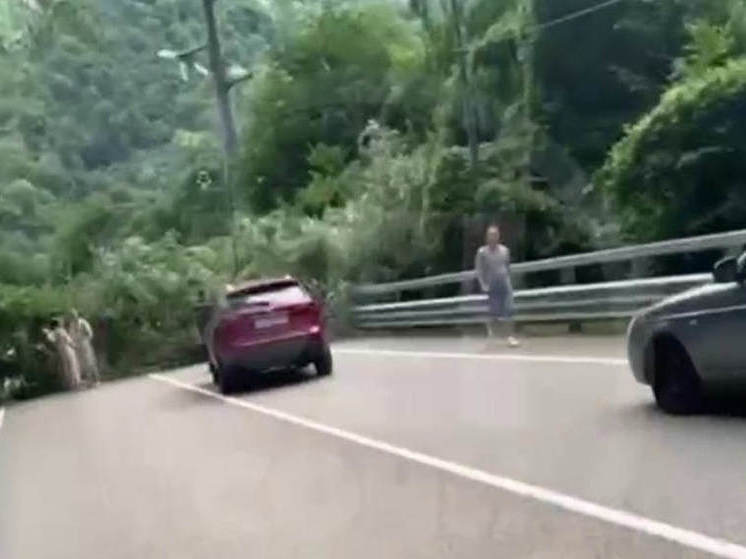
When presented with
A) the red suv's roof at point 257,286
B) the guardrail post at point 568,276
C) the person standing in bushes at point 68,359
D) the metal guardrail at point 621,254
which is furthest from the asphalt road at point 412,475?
the person standing in bushes at point 68,359

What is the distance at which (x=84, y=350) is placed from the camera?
1411 inches

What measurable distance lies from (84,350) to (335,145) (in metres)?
27.2

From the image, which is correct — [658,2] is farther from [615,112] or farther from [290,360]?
[290,360]

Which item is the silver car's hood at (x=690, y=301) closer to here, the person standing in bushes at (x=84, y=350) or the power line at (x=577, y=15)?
the person standing in bushes at (x=84, y=350)

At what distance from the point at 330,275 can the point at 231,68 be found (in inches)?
885

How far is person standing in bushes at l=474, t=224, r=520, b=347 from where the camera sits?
23719 mm

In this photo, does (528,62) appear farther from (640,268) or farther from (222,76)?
(222,76)

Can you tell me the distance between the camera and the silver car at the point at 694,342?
1102cm

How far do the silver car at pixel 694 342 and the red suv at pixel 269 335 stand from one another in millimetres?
10620

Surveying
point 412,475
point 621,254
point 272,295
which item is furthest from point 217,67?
point 412,475

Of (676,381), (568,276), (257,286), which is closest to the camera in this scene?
(676,381)

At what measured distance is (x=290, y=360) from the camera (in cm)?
2289

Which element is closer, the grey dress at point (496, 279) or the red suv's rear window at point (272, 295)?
the red suv's rear window at point (272, 295)

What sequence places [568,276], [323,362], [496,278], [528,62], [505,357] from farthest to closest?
[528,62] → [568,276] → [496,278] → [323,362] → [505,357]
